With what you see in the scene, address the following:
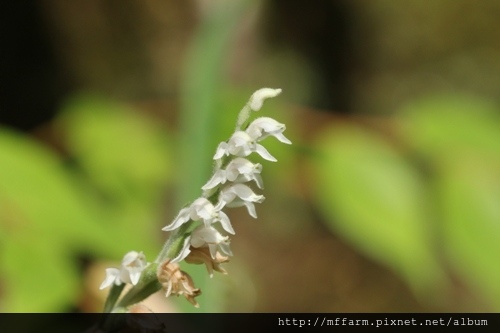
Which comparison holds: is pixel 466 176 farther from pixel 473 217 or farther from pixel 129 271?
pixel 129 271

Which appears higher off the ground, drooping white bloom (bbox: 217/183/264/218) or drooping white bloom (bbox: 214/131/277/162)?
drooping white bloom (bbox: 214/131/277/162)

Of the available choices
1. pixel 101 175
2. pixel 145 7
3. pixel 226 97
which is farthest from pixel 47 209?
pixel 145 7

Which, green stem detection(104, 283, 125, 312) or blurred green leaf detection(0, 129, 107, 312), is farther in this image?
blurred green leaf detection(0, 129, 107, 312)

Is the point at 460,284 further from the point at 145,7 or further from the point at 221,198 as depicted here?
the point at 221,198

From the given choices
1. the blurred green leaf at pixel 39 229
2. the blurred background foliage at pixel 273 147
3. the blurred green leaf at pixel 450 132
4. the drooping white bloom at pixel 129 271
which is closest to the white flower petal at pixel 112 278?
the drooping white bloom at pixel 129 271

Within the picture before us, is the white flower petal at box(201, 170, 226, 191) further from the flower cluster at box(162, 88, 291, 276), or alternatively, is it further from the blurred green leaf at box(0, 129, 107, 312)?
the blurred green leaf at box(0, 129, 107, 312)

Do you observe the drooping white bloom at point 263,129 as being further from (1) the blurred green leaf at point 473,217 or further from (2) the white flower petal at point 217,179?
(1) the blurred green leaf at point 473,217

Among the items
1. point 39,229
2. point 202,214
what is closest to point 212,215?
point 202,214

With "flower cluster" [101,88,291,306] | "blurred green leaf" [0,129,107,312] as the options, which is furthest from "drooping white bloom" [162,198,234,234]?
"blurred green leaf" [0,129,107,312]
